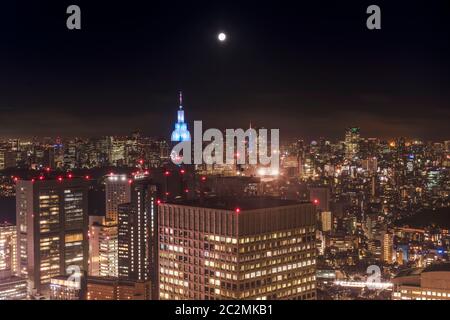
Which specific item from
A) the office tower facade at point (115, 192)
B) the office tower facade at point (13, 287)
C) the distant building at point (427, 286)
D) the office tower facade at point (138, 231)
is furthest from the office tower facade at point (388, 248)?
the office tower facade at point (13, 287)

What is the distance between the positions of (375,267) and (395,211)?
3655mm

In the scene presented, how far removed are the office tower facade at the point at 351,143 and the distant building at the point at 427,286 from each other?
3417 mm

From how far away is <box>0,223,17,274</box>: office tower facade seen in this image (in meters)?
13.4

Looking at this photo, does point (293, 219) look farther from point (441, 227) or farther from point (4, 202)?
point (4, 202)

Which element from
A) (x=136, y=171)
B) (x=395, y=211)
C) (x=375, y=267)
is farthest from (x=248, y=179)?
(x=395, y=211)

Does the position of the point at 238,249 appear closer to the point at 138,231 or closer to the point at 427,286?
the point at 427,286

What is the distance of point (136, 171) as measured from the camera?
13406 mm

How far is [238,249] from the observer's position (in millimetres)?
6551

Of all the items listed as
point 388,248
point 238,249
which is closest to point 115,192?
point 388,248

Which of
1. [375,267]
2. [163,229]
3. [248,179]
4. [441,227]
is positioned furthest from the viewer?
[441,227]

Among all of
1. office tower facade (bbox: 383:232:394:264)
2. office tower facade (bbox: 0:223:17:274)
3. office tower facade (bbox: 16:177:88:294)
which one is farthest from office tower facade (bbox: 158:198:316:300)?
office tower facade (bbox: 0:223:17:274)

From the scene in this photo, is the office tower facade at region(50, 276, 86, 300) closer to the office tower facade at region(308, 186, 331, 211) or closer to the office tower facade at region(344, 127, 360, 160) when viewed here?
the office tower facade at region(308, 186, 331, 211)

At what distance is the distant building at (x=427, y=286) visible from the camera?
788cm

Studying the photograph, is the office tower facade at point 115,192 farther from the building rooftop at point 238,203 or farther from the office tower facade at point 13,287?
the building rooftop at point 238,203
